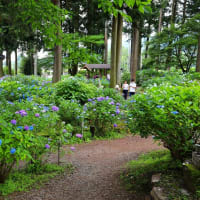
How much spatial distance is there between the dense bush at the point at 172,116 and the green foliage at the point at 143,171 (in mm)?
363

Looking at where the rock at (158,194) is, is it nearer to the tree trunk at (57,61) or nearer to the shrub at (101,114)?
the shrub at (101,114)

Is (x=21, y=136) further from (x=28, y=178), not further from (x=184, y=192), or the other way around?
(x=184, y=192)

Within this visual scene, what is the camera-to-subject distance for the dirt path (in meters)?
3.21

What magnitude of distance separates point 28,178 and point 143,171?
1.95 metres

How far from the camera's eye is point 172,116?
299cm

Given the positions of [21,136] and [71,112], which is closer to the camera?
[21,136]

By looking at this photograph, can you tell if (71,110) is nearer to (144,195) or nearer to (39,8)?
(39,8)

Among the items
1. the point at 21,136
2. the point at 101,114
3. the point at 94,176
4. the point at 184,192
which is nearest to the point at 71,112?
the point at 101,114

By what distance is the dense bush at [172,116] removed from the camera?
9.57ft

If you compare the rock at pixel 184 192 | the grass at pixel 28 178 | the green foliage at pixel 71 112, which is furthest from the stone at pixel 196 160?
the green foliage at pixel 71 112

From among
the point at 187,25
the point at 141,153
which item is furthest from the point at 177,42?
the point at 141,153

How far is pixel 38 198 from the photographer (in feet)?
10.3

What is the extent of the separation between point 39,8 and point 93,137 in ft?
12.8

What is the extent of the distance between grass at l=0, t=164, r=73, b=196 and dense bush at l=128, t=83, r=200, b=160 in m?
1.68
